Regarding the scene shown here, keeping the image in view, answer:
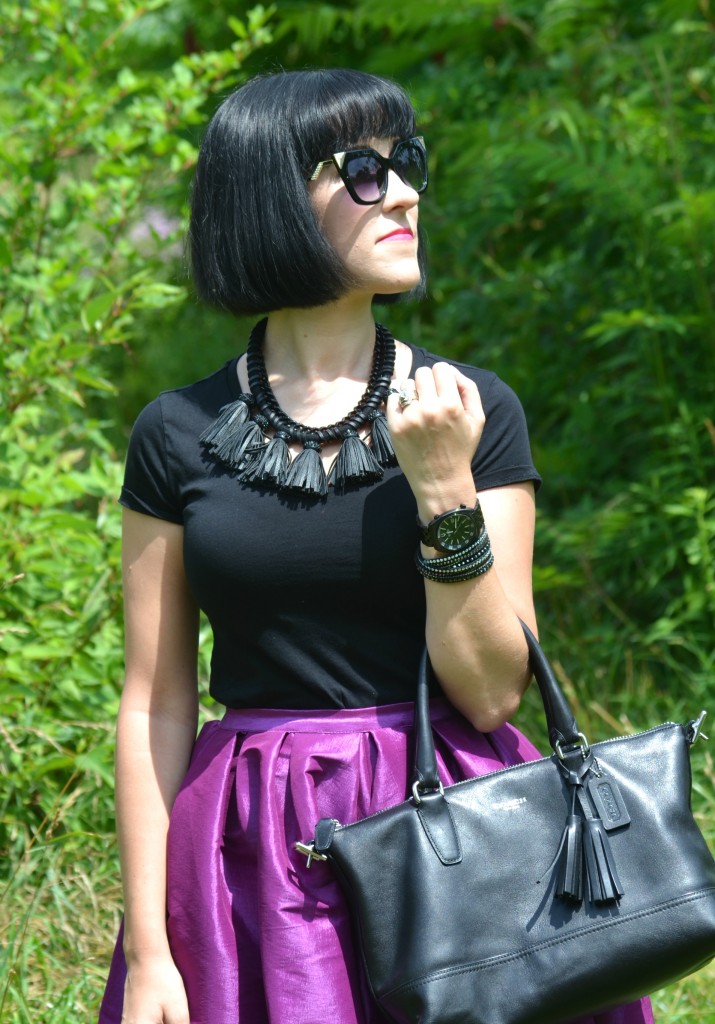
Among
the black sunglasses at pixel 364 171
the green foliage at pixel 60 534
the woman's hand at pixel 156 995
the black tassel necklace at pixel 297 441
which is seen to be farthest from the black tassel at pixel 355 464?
the green foliage at pixel 60 534

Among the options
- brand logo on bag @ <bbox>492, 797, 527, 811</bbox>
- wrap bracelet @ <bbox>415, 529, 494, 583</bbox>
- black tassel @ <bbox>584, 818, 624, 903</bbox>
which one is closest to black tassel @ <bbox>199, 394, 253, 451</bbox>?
wrap bracelet @ <bbox>415, 529, 494, 583</bbox>

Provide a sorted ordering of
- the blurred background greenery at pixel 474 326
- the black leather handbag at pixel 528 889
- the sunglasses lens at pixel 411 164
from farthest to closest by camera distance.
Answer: the blurred background greenery at pixel 474 326
the sunglasses lens at pixel 411 164
the black leather handbag at pixel 528 889

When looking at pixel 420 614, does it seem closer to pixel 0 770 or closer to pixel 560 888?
pixel 560 888

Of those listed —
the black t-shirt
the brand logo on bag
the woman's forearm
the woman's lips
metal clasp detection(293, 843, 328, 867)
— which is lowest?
the woman's forearm

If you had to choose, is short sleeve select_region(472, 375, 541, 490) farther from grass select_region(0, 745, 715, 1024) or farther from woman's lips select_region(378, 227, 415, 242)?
grass select_region(0, 745, 715, 1024)

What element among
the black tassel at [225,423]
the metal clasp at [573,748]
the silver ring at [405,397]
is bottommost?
the metal clasp at [573,748]

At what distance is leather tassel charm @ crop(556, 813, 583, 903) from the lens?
158cm

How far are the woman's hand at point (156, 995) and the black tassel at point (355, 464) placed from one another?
74 centimetres

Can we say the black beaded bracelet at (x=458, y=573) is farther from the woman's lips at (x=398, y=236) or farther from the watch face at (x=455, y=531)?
the woman's lips at (x=398, y=236)

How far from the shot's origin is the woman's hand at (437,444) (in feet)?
5.34

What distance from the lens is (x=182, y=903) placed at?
1.79 metres

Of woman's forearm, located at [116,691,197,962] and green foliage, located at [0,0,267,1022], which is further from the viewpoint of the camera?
green foliage, located at [0,0,267,1022]

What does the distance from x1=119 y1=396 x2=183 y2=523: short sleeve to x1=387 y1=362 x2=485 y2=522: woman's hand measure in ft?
1.37

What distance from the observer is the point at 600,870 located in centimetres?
157
